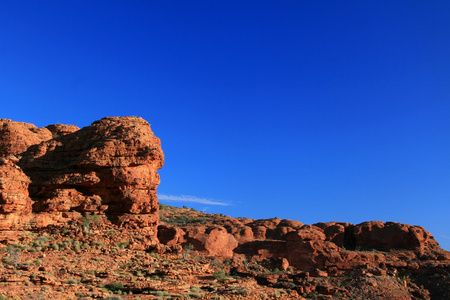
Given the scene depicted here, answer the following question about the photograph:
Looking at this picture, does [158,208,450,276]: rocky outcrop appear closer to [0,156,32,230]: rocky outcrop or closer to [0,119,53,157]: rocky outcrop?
[0,156,32,230]: rocky outcrop

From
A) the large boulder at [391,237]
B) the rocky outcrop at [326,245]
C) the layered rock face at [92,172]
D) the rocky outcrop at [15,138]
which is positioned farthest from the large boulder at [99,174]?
the large boulder at [391,237]

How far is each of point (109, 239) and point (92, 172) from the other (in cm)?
412

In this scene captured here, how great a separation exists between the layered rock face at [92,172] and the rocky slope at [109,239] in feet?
0.19

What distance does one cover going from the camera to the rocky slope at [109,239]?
1501 centimetres

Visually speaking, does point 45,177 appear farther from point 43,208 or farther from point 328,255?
point 328,255

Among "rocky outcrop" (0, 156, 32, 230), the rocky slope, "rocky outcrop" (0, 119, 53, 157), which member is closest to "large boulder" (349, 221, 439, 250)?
the rocky slope

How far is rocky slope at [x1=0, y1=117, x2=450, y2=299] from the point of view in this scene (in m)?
15.0

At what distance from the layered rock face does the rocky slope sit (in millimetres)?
58

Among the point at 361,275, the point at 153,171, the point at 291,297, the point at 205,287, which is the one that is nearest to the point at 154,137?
the point at 153,171

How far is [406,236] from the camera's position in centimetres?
3659

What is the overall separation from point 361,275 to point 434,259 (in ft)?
41.5

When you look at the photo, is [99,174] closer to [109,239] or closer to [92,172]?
[92,172]

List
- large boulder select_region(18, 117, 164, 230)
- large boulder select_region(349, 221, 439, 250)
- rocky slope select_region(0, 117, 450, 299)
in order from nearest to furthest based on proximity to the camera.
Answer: rocky slope select_region(0, 117, 450, 299)
large boulder select_region(18, 117, 164, 230)
large boulder select_region(349, 221, 439, 250)

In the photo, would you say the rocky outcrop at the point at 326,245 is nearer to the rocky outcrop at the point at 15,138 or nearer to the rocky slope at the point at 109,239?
the rocky slope at the point at 109,239
